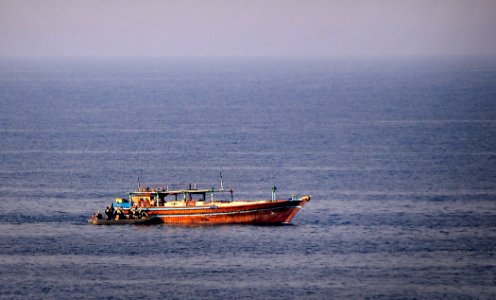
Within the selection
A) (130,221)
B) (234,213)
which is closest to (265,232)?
(234,213)

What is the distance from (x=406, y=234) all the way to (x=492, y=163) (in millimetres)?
54685

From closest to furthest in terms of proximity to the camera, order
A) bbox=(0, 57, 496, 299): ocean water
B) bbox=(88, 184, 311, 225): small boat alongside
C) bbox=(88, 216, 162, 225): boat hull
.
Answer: bbox=(0, 57, 496, 299): ocean water, bbox=(88, 184, 311, 225): small boat alongside, bbox=(88, 216, 162, 225): boat hull

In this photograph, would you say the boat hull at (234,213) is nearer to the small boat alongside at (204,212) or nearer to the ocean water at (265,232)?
the small boat alongside at (204,212)

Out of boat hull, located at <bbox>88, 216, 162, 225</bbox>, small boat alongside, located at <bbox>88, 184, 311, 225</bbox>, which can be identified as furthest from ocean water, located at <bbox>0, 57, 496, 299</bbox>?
small boat alongside, located at <bbox>88, 184, 311, 225</bbox>

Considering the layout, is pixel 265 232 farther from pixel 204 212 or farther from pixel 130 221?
pixel 130 221

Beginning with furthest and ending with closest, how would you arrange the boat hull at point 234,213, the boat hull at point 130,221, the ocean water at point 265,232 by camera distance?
1. the boat hull at point 130,221
2. the boat hull at point 234,213
3. the ocean water at point 265,232

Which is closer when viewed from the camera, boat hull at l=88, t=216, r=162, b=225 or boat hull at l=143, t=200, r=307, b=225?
boat hull at l=143, t=200, r=307, b=225

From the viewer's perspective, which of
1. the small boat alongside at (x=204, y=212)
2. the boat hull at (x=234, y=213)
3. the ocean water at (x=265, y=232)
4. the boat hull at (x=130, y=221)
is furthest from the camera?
the boat hull at (x=130, y=221)

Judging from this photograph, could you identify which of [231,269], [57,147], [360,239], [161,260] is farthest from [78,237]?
[57,147]

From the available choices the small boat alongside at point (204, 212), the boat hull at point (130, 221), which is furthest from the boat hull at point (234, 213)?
the boat hull at point (130, 221)

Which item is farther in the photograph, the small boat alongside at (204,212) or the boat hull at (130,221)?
the boat hull at (130,221)

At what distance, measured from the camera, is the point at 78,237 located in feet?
389

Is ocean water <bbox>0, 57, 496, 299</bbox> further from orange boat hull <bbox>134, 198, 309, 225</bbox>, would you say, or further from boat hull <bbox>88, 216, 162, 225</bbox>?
orange boat hull <bbox>134, 198, 309, 225</bbox>

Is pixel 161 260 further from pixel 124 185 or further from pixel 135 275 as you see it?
pixel 124 185
